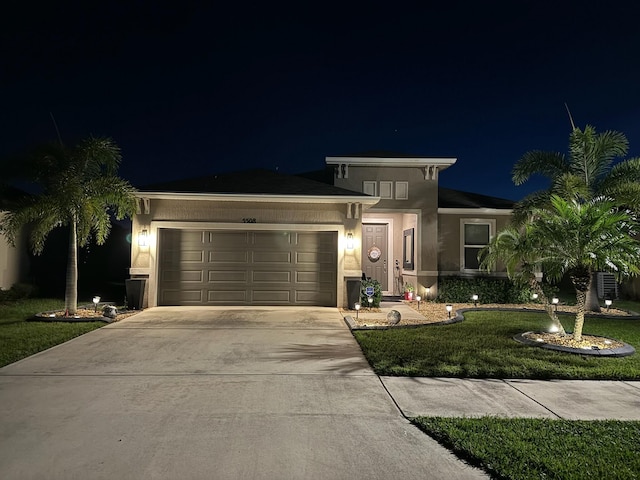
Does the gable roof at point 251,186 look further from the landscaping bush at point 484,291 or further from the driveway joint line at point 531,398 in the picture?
the driveway joint line at point 531,398

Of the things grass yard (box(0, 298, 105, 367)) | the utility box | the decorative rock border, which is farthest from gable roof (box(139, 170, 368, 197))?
the decorative rock border

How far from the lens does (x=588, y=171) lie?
1152 cm

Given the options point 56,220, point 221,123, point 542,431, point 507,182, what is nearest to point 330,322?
point 542,431

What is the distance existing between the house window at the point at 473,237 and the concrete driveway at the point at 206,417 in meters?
8.61

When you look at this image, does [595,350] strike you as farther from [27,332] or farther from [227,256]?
[27,332]

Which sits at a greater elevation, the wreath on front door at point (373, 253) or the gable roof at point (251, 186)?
the gable roof at point (251, 186)

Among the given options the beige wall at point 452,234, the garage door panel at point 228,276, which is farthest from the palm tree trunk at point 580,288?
the garage door panel at point 228,276

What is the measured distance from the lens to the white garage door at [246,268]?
11664 millimetres

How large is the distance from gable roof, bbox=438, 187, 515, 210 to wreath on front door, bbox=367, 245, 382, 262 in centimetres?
265

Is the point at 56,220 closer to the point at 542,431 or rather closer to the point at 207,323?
the point at 207,323

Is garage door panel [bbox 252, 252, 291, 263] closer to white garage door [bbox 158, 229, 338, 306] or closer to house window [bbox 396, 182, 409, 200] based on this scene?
white garage door [bbox 158, 229, 338, 306]

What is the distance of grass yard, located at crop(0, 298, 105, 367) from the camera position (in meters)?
6.31

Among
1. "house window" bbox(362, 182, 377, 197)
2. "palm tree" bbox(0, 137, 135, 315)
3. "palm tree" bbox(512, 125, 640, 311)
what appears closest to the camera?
"palm tree" bbox(0, 137, 135, 315)

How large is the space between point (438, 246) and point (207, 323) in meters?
8.27
